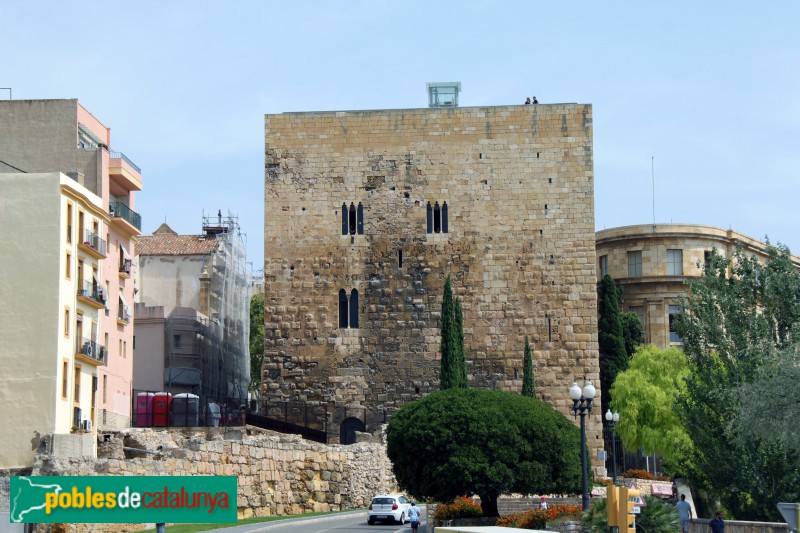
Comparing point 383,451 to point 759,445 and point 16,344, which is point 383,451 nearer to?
point 16,344

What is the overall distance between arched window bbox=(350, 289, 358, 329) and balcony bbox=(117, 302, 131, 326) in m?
8.80

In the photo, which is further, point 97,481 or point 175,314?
point 175,314

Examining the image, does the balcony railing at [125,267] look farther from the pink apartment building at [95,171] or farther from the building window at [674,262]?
the building window at [674,262]

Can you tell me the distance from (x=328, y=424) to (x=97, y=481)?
114 feet

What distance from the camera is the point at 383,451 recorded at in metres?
44.9

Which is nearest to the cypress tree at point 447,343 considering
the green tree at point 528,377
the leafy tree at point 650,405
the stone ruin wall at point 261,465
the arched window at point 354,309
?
the green tree at point 528,377

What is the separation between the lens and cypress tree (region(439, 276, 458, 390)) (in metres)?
44.4

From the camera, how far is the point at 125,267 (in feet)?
144

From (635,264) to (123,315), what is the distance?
28614 millimetres

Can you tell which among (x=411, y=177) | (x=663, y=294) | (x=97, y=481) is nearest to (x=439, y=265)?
(x=411, y=177)

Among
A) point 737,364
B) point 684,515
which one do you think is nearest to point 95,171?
point 737,364

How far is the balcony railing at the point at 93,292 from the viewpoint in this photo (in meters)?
37.9

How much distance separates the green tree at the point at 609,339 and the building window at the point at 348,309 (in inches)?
466

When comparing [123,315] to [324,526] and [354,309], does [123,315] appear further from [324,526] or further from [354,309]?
[324,526]
